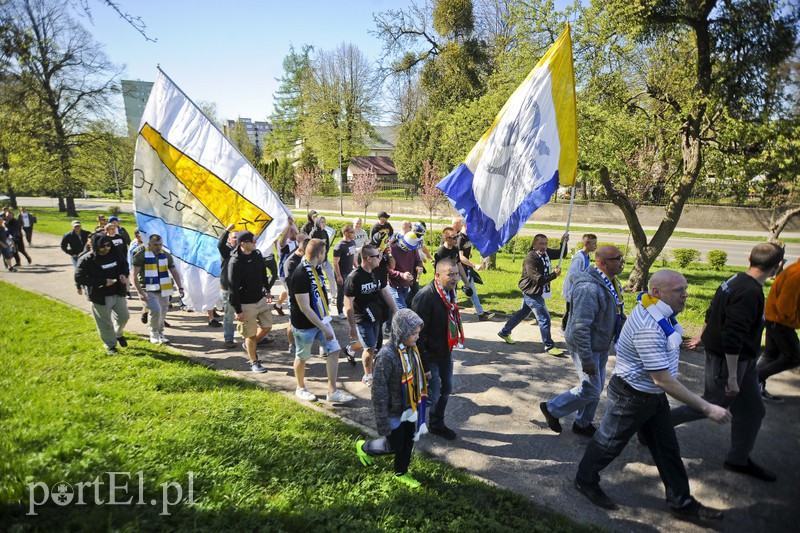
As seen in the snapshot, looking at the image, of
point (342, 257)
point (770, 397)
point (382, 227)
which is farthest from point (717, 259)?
point (342, 257)

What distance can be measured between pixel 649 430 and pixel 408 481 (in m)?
2.17

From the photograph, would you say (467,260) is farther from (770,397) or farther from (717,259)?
(717,259)

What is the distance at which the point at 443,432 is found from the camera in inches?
202

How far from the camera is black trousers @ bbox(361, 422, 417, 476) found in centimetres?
388

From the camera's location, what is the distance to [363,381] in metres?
6.54

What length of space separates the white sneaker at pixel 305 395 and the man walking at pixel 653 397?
11.2ft

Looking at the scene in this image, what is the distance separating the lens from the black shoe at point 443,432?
16.7 ft

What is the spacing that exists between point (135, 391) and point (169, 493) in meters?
2.51

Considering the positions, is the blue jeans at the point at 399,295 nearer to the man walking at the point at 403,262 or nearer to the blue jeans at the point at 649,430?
the man walking at the point at 403,262

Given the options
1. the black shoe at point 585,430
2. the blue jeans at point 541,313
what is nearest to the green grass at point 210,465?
the black shoe at point 585,430

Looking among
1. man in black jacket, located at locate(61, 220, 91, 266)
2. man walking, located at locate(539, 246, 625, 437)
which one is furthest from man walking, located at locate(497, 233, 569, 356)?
man in black jacket, located at locate(61, 220, 91, 266)

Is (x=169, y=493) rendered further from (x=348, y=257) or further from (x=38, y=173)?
(x=38, y=173)

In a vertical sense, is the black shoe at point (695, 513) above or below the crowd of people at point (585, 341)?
below

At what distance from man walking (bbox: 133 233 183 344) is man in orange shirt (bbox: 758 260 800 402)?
9159 millimetres
